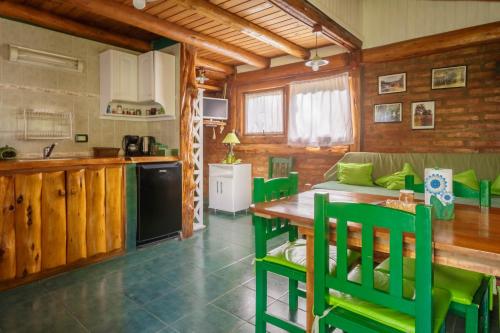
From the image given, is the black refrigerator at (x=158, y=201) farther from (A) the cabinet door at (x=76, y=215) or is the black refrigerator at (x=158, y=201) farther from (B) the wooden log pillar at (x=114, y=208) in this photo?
(A) the cabinet door at (x=76, y=215)

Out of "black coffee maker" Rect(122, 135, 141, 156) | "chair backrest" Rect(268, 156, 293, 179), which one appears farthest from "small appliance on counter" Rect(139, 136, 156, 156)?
"chair backrest" Rect(268, 156, 293, 179)

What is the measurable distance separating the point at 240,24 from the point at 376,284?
3237 mm

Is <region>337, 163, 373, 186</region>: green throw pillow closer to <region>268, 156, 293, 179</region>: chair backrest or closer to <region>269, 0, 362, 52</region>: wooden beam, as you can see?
<region>268, 156, 293, 179</region>: chair backrest

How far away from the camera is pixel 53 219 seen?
108 inches

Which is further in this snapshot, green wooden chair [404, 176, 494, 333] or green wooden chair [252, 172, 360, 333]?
green wooden chair [252, 172, 360, 333]

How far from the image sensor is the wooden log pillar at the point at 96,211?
3.00 meters

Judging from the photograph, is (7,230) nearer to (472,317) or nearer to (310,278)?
(310,278)

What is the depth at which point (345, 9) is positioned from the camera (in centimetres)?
398

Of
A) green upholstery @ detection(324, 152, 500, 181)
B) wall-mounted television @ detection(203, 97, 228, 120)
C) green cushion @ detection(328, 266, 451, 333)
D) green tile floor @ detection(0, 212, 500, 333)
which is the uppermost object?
wall-mounted television @ detection(203, 97, 228, 120)

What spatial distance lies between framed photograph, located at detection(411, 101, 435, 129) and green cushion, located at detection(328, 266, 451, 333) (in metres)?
3.28

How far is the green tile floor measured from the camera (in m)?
2.02

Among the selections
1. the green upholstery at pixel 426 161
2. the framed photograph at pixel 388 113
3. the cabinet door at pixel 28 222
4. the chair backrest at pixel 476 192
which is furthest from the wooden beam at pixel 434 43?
the cabinet door at pixel 28 222

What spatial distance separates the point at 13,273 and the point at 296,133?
4.16m

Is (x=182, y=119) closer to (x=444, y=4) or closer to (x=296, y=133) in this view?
(x=296, y=133)
